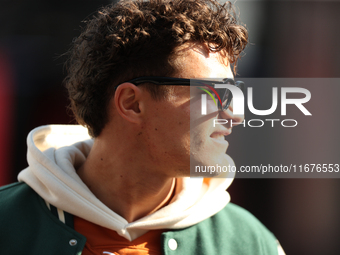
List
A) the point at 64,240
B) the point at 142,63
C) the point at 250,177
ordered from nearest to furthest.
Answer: the point at 64,240
the point at 142,63
the point at 250,177

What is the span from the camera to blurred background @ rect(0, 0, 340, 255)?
3.32 metres

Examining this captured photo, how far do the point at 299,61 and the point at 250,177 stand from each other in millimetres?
1340

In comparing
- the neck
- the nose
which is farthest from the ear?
the nose

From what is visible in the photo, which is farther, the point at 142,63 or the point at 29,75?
the point at 29,75

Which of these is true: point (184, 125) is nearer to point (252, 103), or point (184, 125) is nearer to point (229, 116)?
point (229, 116)

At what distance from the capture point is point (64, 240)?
5.32ft

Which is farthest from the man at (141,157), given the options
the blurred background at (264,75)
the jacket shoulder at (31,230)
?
the blurred background at (264,75)

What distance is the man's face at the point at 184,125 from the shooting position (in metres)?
1.70

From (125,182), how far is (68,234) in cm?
38

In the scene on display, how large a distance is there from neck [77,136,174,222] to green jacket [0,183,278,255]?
0.21 metres

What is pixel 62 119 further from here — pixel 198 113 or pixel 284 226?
pixel 284 226

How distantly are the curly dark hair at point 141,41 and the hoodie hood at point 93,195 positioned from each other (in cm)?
28

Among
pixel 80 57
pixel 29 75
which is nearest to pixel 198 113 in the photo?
pixel 80 57

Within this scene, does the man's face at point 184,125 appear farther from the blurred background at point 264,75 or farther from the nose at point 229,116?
the blurred background at point 264,75
